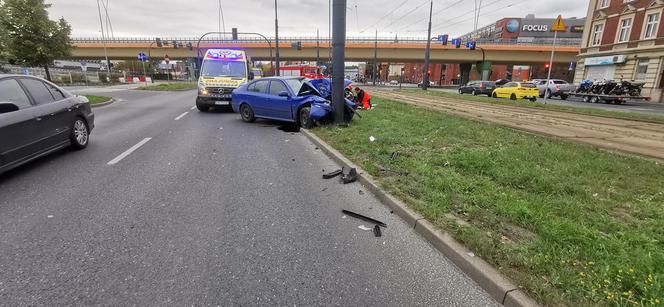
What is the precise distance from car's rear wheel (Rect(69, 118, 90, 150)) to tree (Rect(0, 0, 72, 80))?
66.4 ft

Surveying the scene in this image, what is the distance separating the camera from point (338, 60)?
9.60 meters

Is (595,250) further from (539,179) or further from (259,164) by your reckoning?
(259,164)

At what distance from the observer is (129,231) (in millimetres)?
3543

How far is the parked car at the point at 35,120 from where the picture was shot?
16.6 ft

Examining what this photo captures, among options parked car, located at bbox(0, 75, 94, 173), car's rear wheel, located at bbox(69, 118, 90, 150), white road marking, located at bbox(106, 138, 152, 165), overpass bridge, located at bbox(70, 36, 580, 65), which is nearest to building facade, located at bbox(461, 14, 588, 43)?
overpass bridge, located at bbox(70, 36, 580, 65)

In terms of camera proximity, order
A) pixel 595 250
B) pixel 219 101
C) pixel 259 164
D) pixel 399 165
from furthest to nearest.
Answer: pixel 219 101
pixel 259 164
pixel 399 165
pixel 595 250

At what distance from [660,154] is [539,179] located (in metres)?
4.49

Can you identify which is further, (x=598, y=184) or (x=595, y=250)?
(x=598, y=184)

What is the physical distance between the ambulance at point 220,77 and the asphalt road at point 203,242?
8.43 m

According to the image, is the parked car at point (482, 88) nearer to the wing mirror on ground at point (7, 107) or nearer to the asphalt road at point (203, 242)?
the asphalt road at point (203, 242)

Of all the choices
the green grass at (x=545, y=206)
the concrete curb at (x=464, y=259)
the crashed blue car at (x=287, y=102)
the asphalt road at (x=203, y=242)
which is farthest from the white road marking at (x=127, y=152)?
the concrete curb at (x=464, y=259)

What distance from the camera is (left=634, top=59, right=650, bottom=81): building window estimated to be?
30.9m

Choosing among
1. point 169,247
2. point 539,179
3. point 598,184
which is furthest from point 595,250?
point 169,247

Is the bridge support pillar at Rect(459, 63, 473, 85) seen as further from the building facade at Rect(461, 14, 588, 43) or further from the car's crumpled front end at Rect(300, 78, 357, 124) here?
the car's crumpled front end at Rect(300, 78, 357, 124)
